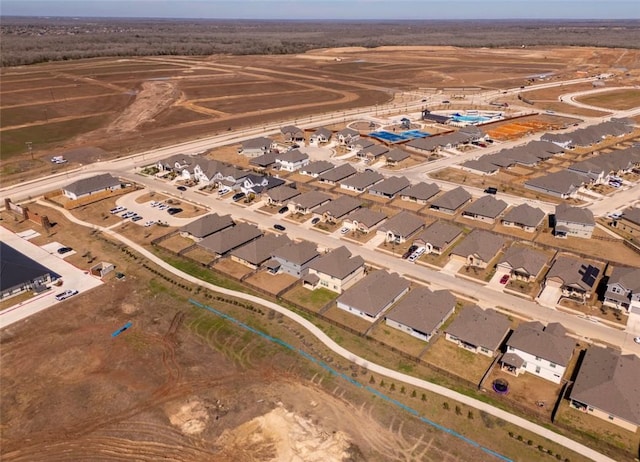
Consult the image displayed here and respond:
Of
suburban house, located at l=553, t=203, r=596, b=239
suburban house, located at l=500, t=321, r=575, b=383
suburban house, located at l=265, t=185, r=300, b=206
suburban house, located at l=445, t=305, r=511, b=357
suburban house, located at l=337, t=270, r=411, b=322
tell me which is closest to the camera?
suburban house, located at l=500, t=321, r=575, b=383

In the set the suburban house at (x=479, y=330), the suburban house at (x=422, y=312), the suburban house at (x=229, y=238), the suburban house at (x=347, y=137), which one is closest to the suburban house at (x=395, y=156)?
the suburban house at (x=347, y=137)

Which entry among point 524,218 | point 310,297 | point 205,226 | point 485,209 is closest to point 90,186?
point 205,226

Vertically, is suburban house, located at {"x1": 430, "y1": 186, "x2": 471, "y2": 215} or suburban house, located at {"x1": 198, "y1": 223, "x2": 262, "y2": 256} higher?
suburban house, located at {"x1": 430, "y1": 186, "x2": 471, "y2": 215}

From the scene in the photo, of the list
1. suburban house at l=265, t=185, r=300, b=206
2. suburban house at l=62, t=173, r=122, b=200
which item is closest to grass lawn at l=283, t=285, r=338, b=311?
suburban house at l=265, t=185, r=300, b=206

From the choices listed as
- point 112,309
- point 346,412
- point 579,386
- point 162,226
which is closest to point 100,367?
point 112,309

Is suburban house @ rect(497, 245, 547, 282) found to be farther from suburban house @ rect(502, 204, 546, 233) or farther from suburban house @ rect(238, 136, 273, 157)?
suburban house @ rect(238, 136, 273, 157)

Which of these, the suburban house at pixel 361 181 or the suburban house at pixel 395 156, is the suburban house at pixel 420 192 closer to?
the suburban house at pixel 361 181
